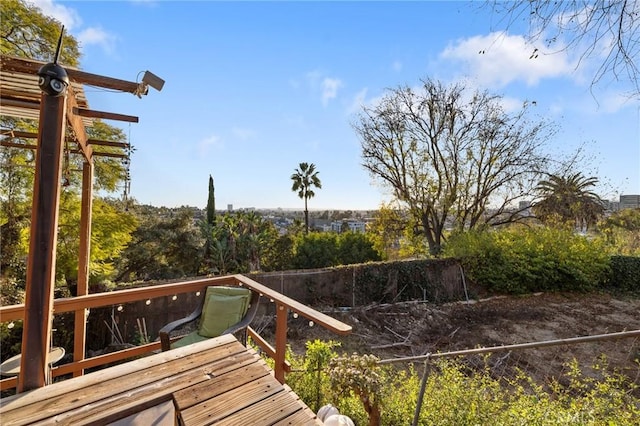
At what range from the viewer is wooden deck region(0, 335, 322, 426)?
116 cm

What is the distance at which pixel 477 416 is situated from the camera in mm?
1836

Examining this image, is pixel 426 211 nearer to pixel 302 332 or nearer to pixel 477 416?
pixel 302 332

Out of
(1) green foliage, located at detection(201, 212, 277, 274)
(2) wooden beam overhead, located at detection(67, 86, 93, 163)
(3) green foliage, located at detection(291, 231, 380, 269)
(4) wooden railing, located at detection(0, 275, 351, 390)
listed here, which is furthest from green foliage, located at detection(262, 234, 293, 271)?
(2) wooden beam overhead, located at detection(67, 86, 93, 163)

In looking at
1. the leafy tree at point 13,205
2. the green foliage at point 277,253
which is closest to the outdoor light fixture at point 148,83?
the leafy tree at point 13,205

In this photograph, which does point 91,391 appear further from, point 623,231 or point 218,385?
point 623,231

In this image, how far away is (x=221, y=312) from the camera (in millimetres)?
2695

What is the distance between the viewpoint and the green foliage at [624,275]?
866cm

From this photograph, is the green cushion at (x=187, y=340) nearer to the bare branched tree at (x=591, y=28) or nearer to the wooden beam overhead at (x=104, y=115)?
the wooden beam overhead at (x=104, y=115)

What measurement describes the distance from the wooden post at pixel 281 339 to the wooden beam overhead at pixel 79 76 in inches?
65.6

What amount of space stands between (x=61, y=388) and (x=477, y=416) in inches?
88.9

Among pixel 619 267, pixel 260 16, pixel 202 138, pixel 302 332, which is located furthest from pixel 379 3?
pixel 619 267

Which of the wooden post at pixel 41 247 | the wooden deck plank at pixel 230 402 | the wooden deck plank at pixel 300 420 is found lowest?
the wooden deck plank at pixel 300 420

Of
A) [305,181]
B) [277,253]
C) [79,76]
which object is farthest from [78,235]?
[305,181]

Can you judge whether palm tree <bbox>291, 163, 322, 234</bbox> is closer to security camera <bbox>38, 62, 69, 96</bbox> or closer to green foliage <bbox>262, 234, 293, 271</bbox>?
green foliage <bbox>262, 234, 293, 271</bbox>
